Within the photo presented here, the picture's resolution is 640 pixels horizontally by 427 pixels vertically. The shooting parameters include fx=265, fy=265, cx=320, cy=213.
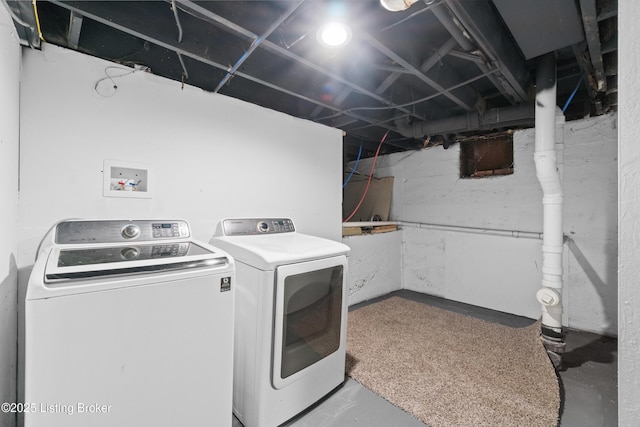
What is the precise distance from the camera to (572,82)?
2299 millimetres

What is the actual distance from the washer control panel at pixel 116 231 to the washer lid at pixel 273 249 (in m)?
0.27

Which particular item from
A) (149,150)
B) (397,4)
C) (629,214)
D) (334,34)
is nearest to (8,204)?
(149,150)

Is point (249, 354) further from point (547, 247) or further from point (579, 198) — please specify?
point (579, 198)

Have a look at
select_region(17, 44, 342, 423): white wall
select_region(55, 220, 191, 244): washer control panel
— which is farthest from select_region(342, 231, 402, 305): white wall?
select_region(55, 220, 191, 244): washer control panel

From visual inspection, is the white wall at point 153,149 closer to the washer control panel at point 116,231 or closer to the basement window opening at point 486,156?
the washer control panel at point 116,231

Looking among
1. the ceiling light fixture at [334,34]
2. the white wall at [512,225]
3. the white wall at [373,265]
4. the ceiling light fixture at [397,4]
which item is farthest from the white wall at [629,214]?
the white wall at [512,225]

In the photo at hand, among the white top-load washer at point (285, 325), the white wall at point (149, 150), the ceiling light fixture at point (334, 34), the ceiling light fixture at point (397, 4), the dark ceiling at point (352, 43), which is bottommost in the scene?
the white top-load washer at point (285, 325)

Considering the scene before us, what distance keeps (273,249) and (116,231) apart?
0.83 meters

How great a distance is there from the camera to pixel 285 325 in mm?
1389

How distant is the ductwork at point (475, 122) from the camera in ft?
7.74

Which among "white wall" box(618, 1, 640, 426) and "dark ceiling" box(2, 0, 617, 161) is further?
"dark ceiling" box(2, 0, 617, 161)

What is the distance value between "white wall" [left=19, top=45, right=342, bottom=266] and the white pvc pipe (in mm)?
1746

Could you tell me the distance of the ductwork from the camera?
236 cm

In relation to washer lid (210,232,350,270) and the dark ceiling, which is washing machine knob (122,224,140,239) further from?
the dark ceiling
